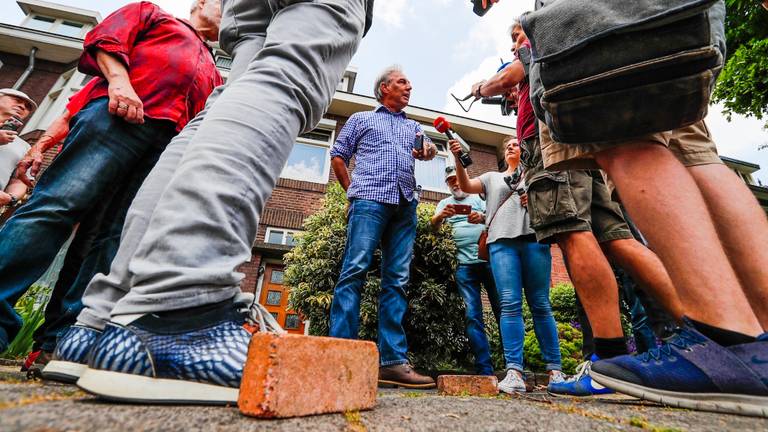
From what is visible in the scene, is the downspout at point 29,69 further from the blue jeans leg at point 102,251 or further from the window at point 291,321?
the blue jeans leg at point 102,251

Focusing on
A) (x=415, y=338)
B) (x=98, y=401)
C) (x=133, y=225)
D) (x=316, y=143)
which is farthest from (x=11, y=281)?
(x=316, y=143)

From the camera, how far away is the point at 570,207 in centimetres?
174

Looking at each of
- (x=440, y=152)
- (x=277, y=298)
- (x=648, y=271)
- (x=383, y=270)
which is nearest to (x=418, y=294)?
(x=383, y=270)

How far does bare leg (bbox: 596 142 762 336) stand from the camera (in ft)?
3.19

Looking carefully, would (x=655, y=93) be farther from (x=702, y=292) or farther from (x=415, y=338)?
(x=415, y=338)

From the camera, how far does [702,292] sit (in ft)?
3.25

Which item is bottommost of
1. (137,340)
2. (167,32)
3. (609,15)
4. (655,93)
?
(137,340)

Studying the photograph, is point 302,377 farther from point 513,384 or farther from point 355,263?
point 513,384

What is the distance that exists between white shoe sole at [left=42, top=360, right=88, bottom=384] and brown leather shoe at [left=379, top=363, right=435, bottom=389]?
1.90m

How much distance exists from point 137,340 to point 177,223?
221 mm

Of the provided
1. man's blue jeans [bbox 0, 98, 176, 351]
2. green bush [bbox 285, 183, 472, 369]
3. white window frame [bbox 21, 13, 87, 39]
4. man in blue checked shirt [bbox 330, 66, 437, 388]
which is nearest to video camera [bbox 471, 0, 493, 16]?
man in blue checked shirt [bbox 330, 66, 437, 388]

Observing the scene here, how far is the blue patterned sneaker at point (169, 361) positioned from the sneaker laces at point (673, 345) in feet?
3.68

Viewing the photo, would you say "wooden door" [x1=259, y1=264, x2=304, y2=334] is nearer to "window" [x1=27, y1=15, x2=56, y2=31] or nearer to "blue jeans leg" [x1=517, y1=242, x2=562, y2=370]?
"blue jeans leg" [x1=517, y1=242, x2=562, y2=370]

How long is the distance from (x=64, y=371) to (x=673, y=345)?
155 centimetres
